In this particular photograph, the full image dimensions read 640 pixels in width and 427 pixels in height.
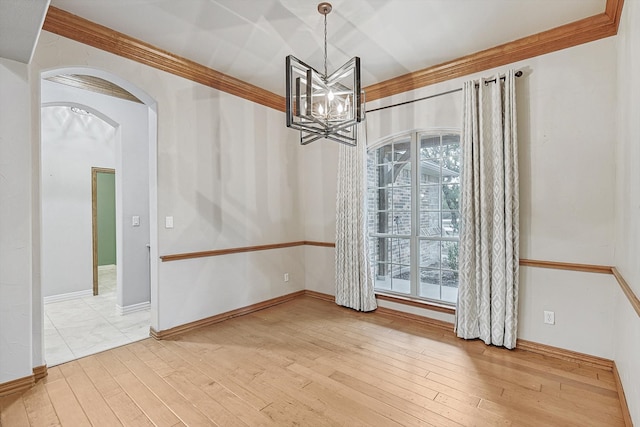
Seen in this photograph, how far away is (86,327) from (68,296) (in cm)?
168

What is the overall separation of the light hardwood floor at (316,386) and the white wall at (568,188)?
42 cm

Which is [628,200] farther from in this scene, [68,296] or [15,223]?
[68,296]

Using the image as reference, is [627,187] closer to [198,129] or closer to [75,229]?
[198,129]

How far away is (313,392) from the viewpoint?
87.7 inches

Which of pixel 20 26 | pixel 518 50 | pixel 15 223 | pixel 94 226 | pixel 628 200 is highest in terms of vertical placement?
pixel 518 50

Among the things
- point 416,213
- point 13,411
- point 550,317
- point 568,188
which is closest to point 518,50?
point 568,188

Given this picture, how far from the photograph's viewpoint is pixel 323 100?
250 centimetres

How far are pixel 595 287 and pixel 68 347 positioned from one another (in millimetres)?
Answer: 4902

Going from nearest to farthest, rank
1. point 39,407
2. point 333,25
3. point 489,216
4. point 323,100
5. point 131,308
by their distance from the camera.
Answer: point 39,407 → point 323,100 → point 333,25 → point 489,216 → point 131,308

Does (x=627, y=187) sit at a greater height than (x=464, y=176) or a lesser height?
lesser

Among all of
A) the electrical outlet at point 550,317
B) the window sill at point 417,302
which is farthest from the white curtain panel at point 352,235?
the electrical outlet at point 550,317

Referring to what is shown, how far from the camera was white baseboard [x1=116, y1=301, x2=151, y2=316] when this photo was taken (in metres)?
3.98

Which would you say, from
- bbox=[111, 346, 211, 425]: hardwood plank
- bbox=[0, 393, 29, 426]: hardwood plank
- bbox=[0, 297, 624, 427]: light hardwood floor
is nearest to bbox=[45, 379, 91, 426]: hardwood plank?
bbox=[0, 297, 624, 427]: light hardwood floor

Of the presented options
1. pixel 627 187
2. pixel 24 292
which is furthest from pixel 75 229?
pixel 627 187
